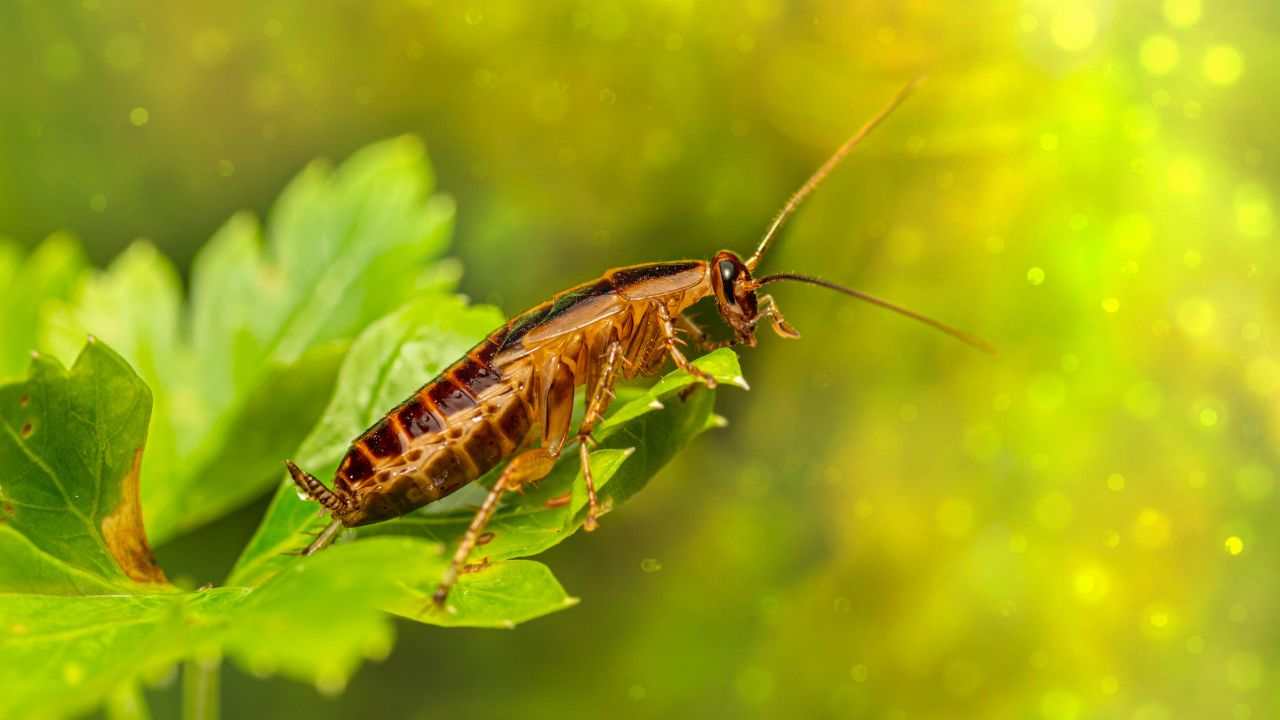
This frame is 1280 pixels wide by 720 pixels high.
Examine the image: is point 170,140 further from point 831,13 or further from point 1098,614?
point 1098,614

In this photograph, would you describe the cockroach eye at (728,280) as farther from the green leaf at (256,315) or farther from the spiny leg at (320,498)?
the spiny leg at (320,498)

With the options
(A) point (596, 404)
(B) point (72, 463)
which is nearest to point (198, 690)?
(B) point (72, 463)

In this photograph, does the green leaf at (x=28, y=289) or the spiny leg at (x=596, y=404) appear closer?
the spiny leg at (x=596, y=404)

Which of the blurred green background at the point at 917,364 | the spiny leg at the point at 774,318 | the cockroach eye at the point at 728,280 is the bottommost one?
the blurred green background at the point at 917,364

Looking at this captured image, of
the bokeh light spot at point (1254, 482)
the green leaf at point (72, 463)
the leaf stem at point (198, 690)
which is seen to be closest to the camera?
the green leaf at point (72, 463)

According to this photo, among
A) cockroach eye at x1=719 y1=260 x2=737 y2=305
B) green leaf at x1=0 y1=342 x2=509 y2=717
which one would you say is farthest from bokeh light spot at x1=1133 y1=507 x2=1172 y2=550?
green leaf at x1=0 y1=342 x2=509 y2=717

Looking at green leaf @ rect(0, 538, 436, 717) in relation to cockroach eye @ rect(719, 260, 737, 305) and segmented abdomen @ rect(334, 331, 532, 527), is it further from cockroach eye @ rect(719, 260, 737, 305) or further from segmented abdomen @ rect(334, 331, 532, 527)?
cockroach eye @ rect(719, 260, 737, 305)

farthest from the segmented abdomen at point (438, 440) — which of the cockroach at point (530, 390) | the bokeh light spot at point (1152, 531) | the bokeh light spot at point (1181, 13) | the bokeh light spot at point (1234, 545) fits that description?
the bokeh light spot at point (1181, 13)
